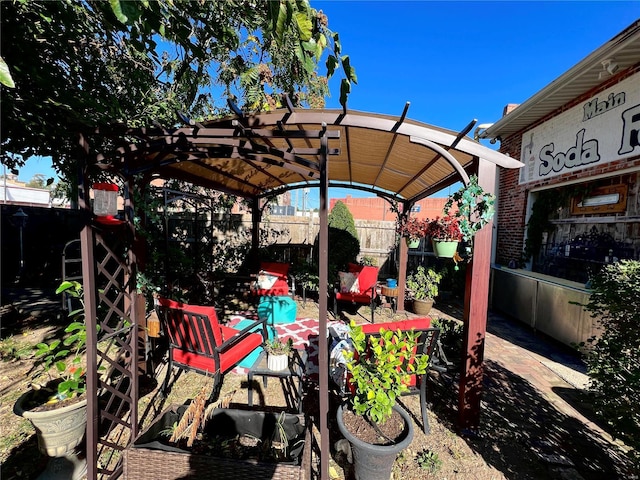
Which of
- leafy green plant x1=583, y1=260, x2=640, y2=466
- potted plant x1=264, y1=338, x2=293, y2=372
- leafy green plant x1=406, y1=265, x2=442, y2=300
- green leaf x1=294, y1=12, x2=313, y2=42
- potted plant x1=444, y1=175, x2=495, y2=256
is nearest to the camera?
green leaf x1=294, y1=12, x2=313, y2=42

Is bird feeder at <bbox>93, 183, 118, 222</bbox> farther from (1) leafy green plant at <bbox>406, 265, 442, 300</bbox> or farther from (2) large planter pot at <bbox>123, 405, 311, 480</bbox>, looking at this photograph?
(1) leafy green plant at <bbox>406, 265, 442, 300</bbox>

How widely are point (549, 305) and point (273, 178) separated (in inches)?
204

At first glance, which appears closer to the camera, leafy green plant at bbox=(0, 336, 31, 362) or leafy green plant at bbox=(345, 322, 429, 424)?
leafy green plant at bbox=(345, 322, 429, 424)

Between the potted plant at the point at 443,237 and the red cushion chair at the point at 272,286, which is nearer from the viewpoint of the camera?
the potted plant at the point at 443,237

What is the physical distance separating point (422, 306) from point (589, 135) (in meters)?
3.81

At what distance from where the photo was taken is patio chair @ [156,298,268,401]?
241cm

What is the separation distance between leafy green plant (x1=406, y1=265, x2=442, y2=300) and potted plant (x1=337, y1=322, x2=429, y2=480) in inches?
153

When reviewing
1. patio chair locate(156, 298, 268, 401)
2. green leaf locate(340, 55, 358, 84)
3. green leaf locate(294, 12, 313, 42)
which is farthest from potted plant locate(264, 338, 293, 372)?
green leaf locate(294, 12, 313, 42)

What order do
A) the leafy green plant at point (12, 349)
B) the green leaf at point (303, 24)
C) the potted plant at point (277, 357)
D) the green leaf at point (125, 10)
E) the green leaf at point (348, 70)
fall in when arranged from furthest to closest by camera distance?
the leafy green plant at point (12, 349) → the potted plant at point (277, 357) → the green leaf at point (348, 70) → the green leaf at point (303, 24) → the green leaf at point (125, 10)

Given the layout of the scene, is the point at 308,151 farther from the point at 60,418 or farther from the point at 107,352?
the point at 60,418

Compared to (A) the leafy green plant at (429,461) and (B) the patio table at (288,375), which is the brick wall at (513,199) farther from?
(B) the patio table at (288,375)

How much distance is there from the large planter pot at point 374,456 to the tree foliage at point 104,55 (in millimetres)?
2156

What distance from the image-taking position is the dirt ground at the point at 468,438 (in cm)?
197

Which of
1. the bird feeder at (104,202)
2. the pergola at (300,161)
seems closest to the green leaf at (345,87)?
the pergola at (300,161)
